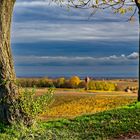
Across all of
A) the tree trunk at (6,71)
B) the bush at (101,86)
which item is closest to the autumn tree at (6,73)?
the tree trunk at (6,71)

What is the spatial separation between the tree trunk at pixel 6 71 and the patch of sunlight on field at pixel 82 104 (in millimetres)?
5194

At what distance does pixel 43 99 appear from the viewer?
18281 mm

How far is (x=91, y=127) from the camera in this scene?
64.8ft

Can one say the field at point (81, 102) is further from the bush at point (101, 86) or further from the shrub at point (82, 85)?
the shrub at point (82, 85)

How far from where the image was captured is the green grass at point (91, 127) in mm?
18000

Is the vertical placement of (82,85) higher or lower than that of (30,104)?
lower

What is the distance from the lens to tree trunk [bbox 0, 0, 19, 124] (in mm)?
18766

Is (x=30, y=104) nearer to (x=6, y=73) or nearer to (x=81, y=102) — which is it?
(x=6, y=73)

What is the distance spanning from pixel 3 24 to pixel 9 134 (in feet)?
10.9

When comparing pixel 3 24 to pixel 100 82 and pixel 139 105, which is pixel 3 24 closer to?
pixel 139 105

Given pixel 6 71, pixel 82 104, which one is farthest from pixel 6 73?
pixel 82 104

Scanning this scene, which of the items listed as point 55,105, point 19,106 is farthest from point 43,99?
point 55,105

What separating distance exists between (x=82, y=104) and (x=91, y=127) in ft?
30.1

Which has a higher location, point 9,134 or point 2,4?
point 2,4
